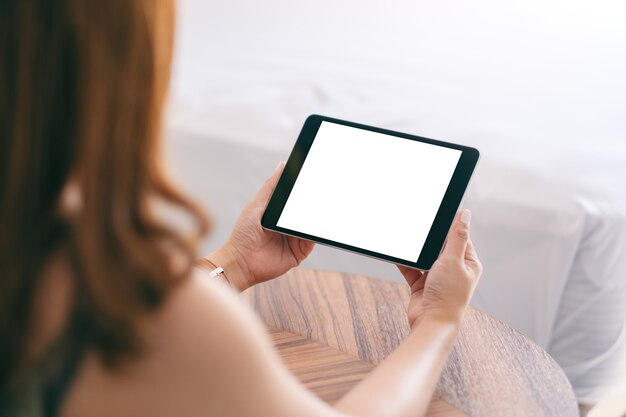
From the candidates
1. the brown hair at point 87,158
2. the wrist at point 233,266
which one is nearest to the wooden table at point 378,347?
the wrist at point 233,266

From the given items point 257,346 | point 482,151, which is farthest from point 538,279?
point 257,346

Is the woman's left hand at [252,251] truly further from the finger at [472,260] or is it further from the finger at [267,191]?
the finger at [472,260]

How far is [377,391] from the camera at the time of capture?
0.67m

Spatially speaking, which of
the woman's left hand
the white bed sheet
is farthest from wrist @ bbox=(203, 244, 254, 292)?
the white bed sheet

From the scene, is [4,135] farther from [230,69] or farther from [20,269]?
[230,69]

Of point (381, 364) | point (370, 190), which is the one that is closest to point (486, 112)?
point (370, 190)

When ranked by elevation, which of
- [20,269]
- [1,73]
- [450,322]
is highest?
[1,73]

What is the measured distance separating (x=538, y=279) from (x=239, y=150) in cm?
59

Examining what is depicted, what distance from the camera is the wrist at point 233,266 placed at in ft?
3.06

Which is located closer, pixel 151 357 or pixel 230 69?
pixel 151 357

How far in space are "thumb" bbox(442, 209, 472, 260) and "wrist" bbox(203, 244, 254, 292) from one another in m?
0.26

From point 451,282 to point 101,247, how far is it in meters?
0.46

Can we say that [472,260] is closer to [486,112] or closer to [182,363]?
[182,363]

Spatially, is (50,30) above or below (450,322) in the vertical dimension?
above
